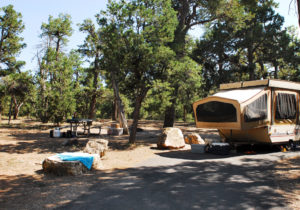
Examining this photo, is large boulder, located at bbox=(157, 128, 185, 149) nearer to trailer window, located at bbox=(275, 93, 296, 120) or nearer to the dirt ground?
the dirt ground

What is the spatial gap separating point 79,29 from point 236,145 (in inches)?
719

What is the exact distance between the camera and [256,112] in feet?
29.4

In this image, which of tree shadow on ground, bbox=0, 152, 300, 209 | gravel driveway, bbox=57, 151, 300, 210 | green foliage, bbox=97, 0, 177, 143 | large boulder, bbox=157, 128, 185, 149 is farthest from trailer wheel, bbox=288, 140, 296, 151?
green foliage, bbox=97, 0, 177, 143

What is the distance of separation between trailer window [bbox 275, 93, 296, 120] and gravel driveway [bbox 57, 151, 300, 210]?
2.54 m

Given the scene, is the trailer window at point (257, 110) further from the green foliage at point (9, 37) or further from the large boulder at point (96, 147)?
the green foliage at point (9, 37)

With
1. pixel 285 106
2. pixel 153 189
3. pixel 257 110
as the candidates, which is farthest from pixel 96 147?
pixel 285 106

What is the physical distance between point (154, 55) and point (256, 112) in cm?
509

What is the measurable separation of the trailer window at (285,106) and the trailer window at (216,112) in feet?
7.03

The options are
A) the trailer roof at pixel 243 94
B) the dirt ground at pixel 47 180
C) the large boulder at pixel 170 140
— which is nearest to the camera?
the dirt ground at pixel 47 180

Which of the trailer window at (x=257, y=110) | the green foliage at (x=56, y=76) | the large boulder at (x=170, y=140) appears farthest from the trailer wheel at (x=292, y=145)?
the green foliage at (x=56, y=76)

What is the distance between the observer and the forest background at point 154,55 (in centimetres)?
1126

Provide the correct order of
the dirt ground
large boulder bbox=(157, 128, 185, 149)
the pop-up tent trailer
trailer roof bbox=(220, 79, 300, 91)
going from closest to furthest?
1. the dirt ground
2. the pop-up tent trailer
3. trailer roof bbox=(220, 79, 300, 91)
4. large boulder bbox=(157, 128, 185, 149)

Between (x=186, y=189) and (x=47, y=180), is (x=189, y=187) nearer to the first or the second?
(x=186, y=189)

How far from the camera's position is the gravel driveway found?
4.27m
